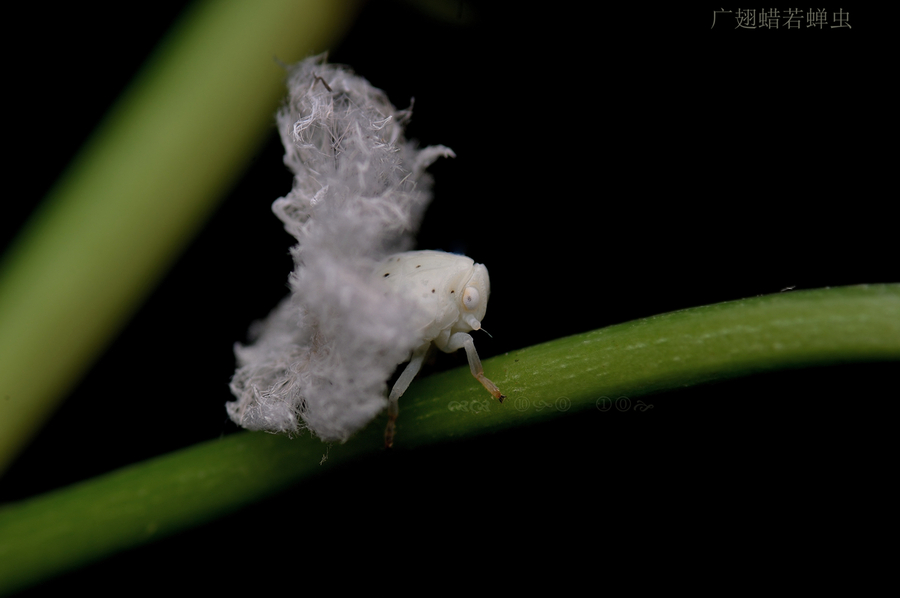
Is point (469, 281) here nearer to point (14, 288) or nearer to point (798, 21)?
point (14, 288)

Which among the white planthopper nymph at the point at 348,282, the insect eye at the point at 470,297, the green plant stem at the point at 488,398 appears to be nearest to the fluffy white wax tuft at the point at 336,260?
the white planthopper nymph at the point at 348,282

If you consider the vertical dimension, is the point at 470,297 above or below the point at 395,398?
above

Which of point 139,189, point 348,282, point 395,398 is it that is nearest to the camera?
point 348,282

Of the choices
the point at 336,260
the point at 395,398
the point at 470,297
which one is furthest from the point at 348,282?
the point at 470,297

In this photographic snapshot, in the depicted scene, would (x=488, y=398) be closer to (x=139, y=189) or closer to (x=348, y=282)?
(x=348, y=282)

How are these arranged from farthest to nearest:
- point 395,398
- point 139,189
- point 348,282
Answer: point 139,189 < point 395,398 < point 348,282

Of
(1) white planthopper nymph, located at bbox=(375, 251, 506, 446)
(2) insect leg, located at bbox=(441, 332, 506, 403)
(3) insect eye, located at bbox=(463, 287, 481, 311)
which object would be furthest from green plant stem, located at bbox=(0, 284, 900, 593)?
(3) insect eye, located at bbox=(463, 287, 481, 311)

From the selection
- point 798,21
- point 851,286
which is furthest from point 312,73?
point 798,21
